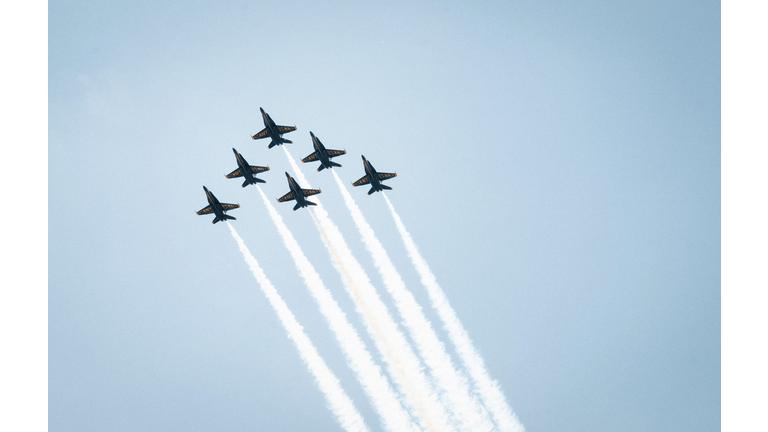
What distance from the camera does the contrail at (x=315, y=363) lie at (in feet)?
212

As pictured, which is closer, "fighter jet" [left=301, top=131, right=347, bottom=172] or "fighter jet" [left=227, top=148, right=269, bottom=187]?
"fighter jet" [left=227, top=148, right=269, bottom=187]

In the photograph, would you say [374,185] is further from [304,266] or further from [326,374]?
[326,374]

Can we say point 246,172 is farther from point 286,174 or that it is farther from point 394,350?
point 394,350

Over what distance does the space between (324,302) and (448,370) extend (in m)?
18.8

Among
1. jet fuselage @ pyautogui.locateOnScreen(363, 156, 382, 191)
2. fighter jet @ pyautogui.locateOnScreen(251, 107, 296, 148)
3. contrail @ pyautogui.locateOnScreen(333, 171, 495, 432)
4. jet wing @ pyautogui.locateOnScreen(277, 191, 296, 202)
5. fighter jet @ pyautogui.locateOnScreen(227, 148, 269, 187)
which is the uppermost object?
fighter jet @ pyautogui.locateOnScreen(251, 107, 296, 148)

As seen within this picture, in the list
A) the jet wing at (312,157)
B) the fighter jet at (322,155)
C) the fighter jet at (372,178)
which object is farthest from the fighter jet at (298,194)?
the fighter jet at (372,178)

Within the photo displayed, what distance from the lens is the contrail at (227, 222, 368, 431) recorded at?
64688 millimetres

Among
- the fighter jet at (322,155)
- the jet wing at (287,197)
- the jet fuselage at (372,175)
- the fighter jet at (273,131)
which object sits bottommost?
the jet fuselage at (372,175)

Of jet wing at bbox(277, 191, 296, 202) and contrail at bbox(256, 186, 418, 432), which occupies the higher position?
jet wing at bbox(277, 191, 296, 202)

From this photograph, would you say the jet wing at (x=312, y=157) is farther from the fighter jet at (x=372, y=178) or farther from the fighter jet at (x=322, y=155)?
the fighter jet at (x=372, y=178)

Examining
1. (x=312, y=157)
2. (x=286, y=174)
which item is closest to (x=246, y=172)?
(x=286, y=174)

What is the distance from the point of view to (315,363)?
69000 mm

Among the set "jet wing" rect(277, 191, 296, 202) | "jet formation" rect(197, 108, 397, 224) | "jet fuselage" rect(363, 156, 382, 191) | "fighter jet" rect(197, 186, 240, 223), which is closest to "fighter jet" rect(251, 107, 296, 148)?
"jet formation" rect(197, 108, 397, 224)

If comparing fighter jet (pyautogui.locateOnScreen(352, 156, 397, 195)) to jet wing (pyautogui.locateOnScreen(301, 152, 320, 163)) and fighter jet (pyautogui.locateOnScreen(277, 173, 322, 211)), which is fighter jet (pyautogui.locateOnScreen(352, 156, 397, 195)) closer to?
jet wing (pyautogui.locateOnScreen(301, 152, 320, 163))
